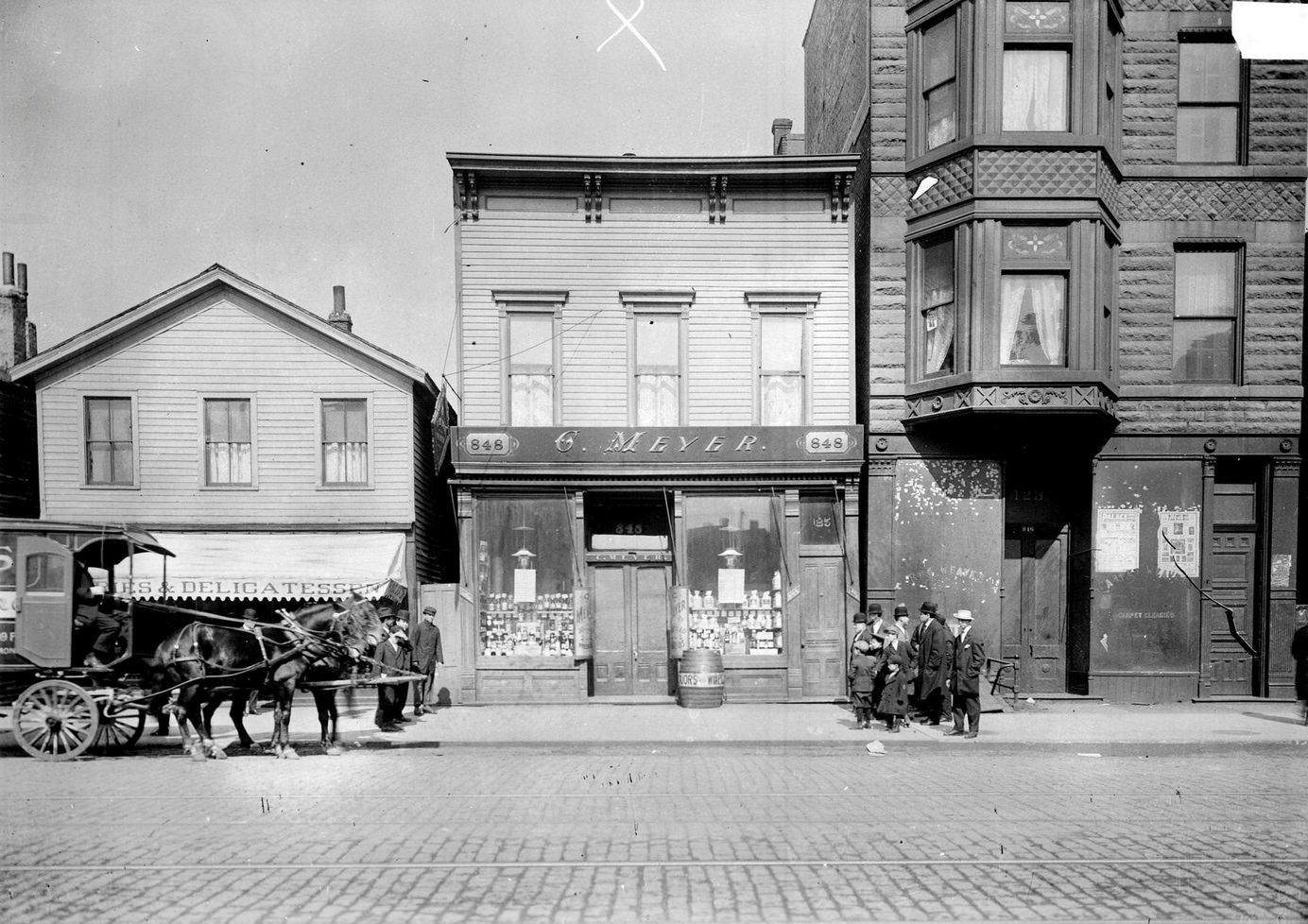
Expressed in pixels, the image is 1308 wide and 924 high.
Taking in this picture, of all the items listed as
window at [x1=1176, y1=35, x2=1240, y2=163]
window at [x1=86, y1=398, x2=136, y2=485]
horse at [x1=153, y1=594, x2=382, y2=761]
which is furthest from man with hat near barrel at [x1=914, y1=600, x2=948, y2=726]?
window at [x1=86, y1=398, x2=136, y2=485]

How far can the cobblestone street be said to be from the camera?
18.9 feet

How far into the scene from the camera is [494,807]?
8.24m

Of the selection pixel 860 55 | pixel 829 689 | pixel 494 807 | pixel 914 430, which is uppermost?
pixel 860 55

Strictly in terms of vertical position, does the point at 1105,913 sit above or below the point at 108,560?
below

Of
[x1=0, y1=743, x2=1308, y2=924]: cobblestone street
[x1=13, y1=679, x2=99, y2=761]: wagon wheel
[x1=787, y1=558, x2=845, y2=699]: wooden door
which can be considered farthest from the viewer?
[x1=787, y1=558, x2=845, y2=699]: wooden door

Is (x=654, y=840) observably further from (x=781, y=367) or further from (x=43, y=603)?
(x=781, y=367)

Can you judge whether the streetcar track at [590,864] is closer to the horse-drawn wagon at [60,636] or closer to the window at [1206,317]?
the horse-drawn wagon at [60,636]

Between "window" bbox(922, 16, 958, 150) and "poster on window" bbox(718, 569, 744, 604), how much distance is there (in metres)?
8.89

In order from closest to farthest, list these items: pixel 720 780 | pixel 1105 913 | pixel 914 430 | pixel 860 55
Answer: pixel 1105 913, pixel 720 780, pixel 914 430, pixel 860 55

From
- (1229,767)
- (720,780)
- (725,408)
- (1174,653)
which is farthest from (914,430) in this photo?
(720,780)

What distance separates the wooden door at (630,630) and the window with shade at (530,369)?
3226 millimetres

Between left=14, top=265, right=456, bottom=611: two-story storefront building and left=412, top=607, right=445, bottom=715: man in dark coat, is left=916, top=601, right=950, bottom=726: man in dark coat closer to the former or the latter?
left=412, top=607, right=445, bottom=715: man in dark coat

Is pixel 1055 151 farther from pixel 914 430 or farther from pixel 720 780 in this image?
pixel 720 780

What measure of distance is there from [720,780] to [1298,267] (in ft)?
48.1
